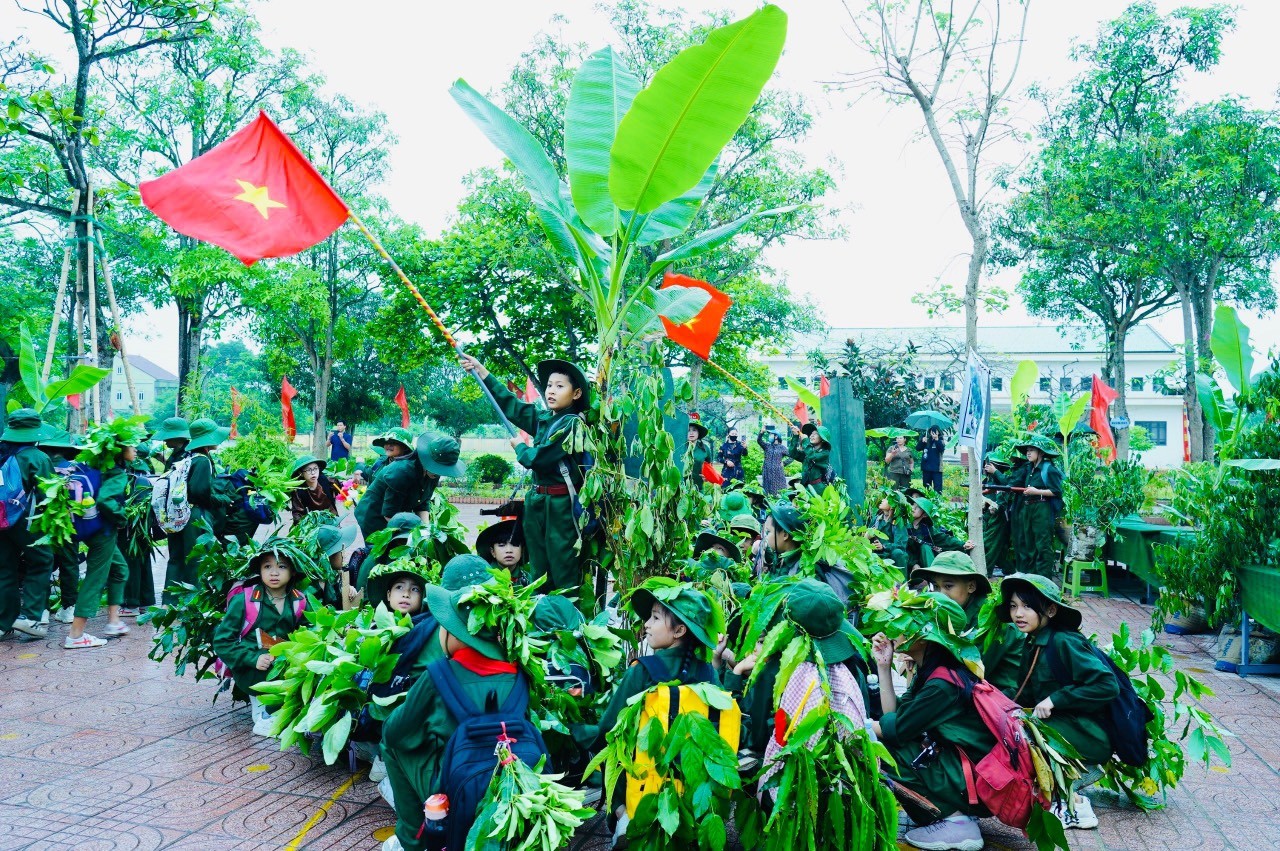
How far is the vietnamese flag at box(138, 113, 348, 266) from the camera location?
5.70m

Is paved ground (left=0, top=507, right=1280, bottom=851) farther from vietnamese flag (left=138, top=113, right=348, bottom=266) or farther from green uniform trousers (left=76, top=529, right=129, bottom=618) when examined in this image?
vietnamese flag (left=138, top=113, right=348, bottom=266)

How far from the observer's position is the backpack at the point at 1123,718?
4.28m

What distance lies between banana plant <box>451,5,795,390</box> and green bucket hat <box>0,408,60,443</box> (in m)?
4.67

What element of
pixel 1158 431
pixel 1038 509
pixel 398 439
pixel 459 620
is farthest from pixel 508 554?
pixel 1158 431

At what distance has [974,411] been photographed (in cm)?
836

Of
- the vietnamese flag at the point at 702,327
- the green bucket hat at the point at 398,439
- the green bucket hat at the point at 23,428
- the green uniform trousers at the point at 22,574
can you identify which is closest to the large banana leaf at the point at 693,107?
the green bucket hat at the point at 398,439

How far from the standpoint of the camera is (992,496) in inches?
457

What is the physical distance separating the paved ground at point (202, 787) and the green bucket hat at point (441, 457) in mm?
2001

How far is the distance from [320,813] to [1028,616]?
11.5 ft

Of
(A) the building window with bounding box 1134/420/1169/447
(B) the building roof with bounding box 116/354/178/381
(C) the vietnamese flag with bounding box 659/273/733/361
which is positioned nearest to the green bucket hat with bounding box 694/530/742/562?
(C) the vietnamese flag with bounding box 659/273/733/361

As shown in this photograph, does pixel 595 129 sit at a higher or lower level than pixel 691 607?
higher

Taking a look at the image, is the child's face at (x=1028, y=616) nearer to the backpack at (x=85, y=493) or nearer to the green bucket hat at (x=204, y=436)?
the green bucket hat at (x=204, y=436)

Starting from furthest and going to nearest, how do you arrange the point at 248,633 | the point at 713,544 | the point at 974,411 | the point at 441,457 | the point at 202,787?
the point at 974,411, the point at 441,457, the point at 713,544, the point at 248,633, the point at 202,787

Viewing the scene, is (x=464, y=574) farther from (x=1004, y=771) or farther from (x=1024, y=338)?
(x=1024, y=338)
